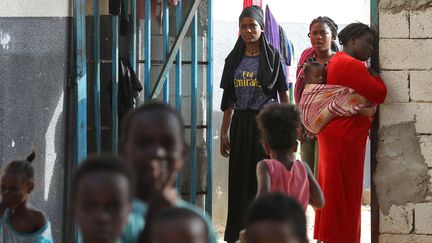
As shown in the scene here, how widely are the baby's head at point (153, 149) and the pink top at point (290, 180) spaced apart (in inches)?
71.0

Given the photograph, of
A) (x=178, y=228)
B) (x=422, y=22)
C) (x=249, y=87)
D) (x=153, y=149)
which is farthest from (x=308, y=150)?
(x=178, y=228)

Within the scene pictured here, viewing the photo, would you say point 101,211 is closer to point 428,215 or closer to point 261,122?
point 261,122

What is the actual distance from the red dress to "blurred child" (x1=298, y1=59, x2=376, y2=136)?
45 millimetres

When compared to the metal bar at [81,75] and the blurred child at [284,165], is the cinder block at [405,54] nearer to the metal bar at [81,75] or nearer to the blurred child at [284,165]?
the blurred child at [284,165]

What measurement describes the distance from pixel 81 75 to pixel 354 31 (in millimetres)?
1689

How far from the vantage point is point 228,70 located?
6918 millimetres


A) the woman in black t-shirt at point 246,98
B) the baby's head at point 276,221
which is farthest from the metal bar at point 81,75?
the baby's head at point 276,221

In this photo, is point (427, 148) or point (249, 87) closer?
point (427, 148)

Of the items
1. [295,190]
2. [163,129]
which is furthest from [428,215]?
[163,129]

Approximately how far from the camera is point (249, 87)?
22.4ft

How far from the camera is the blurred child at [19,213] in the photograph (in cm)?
458

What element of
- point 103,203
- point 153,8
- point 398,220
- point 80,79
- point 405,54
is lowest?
point 398,220

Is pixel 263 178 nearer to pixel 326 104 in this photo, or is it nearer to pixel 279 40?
pixel 326 104

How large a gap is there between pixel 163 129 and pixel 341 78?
333cm
